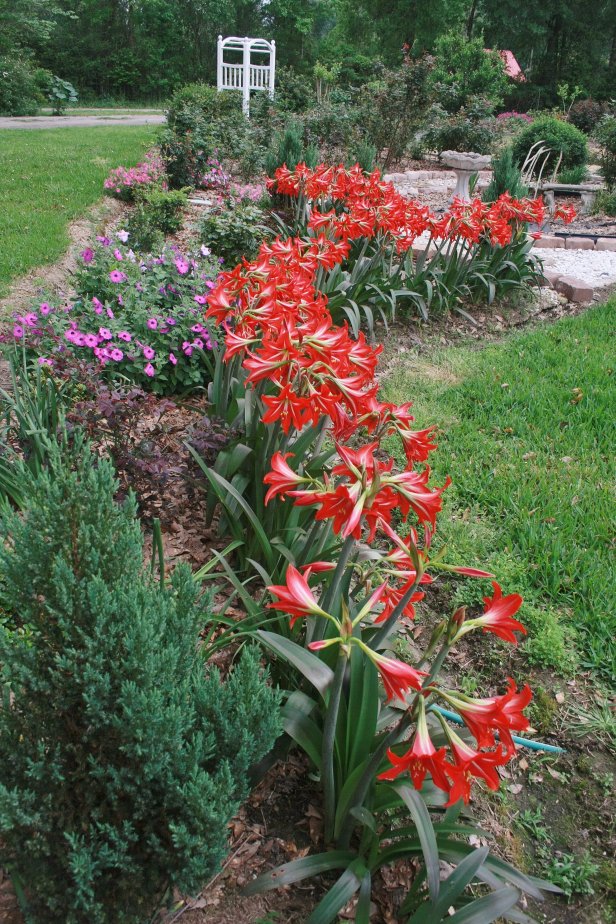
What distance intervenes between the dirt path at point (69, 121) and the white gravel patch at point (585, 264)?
1249 cm

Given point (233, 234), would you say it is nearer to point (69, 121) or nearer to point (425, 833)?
point (425, 833)

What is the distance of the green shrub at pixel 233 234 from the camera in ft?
19.0

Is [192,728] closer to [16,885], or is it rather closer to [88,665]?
[88,665]

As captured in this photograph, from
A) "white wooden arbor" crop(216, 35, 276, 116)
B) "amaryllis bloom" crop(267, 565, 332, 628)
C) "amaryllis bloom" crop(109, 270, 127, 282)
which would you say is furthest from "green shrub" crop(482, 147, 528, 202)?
"white wooden arbor" crop(216, 35, 276, 116)

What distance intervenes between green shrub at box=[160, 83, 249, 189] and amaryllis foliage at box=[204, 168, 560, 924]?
23.6ft

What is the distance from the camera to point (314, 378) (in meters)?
1.85

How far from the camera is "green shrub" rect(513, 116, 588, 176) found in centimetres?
1202

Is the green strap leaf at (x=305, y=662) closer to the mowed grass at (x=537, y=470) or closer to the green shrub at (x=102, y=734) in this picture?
the green shrub at (x=102, y=734)

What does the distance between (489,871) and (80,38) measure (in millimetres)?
34721

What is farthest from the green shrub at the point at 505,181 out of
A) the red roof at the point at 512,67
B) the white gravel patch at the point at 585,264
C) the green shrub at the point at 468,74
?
the red roof at the point at 512,67

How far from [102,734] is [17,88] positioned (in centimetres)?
2113

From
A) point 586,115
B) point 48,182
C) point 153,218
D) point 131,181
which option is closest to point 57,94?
point 48,182

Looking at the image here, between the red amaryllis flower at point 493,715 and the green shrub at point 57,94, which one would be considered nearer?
the red amaryllis flower at point 493,715

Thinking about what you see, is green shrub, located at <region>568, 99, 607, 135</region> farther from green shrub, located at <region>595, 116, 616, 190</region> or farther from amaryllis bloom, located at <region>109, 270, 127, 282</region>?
amaryllis bloom, located at <region>109, 270, 127, 282</region>
